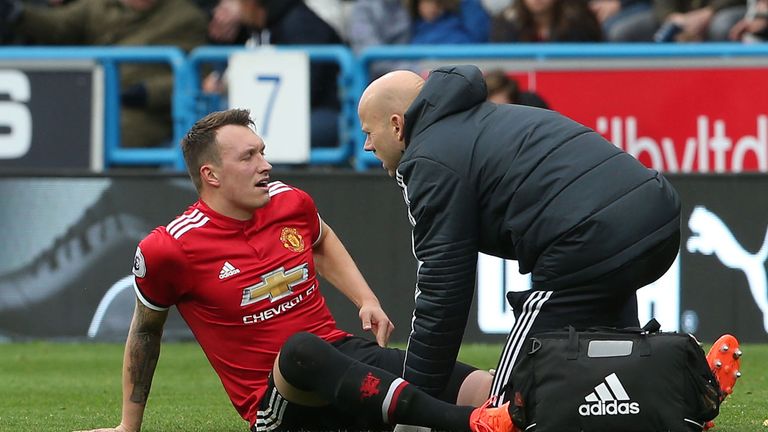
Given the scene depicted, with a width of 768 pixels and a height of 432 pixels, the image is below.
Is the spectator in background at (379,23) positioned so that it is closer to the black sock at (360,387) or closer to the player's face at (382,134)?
the player's face at (382,134)

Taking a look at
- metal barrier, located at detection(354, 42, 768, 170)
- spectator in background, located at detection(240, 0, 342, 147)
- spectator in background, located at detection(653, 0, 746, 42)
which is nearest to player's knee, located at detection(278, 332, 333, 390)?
metal barrier, located at detection(354, 42, 768, 170)

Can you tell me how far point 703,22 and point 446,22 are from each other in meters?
1.92

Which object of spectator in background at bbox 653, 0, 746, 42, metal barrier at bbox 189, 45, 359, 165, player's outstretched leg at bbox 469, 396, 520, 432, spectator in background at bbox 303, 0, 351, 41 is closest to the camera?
player's outstretched leg at bbox 469, 396, 520, 432

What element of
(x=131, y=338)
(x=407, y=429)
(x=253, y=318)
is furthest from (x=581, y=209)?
(x=131, y=338)

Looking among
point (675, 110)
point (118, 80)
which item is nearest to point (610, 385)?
point (675, 110)

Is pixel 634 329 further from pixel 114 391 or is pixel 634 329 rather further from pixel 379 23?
pixel 379 23

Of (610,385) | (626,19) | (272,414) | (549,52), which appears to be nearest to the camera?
(610,385)

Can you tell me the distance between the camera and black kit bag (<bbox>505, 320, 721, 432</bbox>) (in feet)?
16.3

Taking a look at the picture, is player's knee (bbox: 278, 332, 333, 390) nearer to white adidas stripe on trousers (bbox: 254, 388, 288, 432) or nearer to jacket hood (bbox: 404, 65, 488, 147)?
white adidas stripe on trousers (bbox: 254, 388, 288, 432)

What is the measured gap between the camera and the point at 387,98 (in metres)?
5.27

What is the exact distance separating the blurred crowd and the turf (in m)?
2.22

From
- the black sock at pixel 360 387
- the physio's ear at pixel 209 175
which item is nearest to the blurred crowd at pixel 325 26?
the physio's ear at pixel 209 175

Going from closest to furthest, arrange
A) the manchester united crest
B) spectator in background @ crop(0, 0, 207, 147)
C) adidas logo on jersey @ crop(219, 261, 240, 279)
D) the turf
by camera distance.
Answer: adidas logo on jersey @ crop(219, 261, 240, 279) < the manchester united crest < the turf < spectator in background @ crop(0, 0, 207, 147)

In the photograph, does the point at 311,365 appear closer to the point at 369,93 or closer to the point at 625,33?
the point at 369,93
